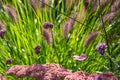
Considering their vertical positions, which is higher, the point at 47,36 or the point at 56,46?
the point at 56,46

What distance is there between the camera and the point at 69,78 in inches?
55.0

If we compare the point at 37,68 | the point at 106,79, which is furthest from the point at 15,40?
the point at 106,79

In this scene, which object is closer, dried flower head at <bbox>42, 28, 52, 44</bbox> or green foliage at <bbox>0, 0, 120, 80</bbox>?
dried flower head at <bbox>42, 28, 52, 44</bbox>

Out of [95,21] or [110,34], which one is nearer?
[110,34]

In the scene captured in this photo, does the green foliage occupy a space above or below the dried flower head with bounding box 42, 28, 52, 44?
above

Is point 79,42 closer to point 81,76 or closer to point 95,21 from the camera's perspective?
point 95,21

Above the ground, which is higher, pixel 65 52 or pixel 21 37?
pixel 21 37

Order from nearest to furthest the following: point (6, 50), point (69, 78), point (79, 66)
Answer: point (69, 78)
point (79, 66)
point (6, 50)

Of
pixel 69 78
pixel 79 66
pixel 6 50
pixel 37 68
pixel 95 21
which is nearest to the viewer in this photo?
pixel 69 78

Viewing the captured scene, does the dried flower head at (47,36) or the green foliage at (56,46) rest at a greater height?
the green foliage at (56,46)

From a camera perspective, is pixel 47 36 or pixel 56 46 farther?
pixel 56 46

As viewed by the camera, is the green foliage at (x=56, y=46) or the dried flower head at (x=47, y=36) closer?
the dried flower head at (x=47, y=36)

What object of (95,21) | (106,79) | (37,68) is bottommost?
(106,79)

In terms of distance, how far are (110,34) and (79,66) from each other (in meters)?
0.46
